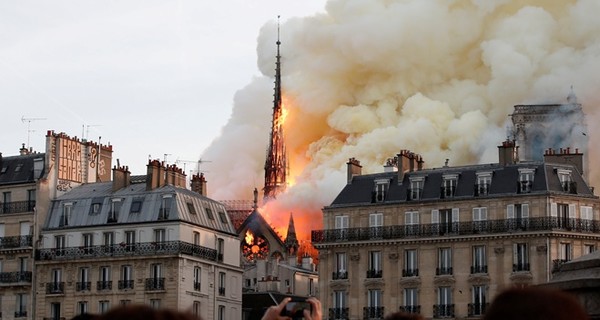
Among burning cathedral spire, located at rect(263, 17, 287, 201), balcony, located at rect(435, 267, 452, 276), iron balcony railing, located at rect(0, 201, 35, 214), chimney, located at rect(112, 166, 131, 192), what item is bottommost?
balcony, located at rect(435, 267, 452, 276)

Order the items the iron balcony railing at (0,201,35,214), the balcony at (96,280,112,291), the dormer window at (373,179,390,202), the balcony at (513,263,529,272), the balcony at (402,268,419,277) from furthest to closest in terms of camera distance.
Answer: the iron balcony railing at (0,201,35,214)
the balcony at (96,280,112,291)
the dormer window at (373,179,390,202)
the balcony at (402,268,419,277)
the balcony at (513,263,529,272)

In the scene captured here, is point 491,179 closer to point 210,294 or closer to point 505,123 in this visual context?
point 210,294

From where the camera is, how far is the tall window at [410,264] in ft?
204

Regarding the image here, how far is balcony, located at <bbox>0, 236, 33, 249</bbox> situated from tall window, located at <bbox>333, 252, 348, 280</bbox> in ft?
46.3

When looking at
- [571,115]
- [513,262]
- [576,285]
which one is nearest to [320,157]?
[571,115]

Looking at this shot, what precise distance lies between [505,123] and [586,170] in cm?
1180

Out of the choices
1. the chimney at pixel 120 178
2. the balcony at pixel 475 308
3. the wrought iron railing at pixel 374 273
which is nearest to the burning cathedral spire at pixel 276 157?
the chimney at pixel 120 178

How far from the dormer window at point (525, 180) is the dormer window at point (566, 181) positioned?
125 cm

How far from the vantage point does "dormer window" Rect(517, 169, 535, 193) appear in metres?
61.3

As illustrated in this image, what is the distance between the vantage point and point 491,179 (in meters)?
62.4

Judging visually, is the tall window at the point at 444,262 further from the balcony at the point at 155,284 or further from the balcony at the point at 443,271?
the balcony at the point at 155,284

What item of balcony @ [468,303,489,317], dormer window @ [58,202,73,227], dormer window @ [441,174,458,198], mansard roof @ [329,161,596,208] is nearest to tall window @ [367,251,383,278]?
mansard roof @ [329,161,596,208]

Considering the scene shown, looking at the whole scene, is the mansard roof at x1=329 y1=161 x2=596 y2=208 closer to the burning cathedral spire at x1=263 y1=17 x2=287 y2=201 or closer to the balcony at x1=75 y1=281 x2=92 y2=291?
the balcony at x1=75 y1=281 x2=92 y2=291

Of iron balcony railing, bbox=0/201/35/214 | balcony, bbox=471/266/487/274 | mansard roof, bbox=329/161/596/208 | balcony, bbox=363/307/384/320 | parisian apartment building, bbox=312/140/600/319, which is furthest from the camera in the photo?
iron balcony railing, bbox=0/201/35/214
